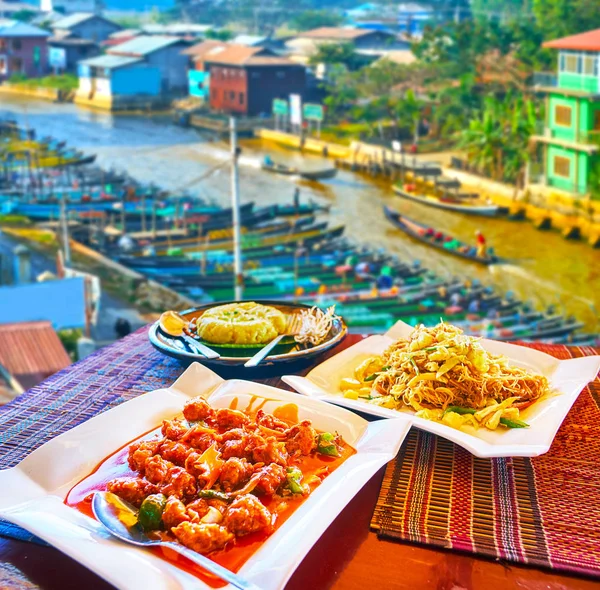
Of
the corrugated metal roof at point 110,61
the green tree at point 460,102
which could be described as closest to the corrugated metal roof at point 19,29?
the corrugated metal roof at point 110,61

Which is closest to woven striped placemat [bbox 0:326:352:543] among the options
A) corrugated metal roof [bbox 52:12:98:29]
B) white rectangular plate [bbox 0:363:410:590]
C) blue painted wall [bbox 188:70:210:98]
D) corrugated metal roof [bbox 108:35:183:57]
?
white rectangular plate [bbox 0:363:410:590]

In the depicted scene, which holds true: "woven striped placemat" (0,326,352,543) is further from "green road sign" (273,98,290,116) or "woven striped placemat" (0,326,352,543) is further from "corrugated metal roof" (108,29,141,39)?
"corrugated metal roof" (108,29,141,39)

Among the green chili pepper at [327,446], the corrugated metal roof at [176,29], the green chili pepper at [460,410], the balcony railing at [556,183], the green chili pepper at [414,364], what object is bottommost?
the balcony railing at [556,183]

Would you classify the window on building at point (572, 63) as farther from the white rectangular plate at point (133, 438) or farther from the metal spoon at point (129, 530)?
the metal spoon at point (129, 530)

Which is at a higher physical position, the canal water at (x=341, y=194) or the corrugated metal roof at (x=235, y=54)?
the corrugated metal roof at (x=235, y=54)

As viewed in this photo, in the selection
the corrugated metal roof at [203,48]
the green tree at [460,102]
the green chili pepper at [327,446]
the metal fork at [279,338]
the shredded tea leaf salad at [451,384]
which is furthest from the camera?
the corrugated metal roof at [203,48]

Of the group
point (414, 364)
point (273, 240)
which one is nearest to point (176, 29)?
point (273, 240)
